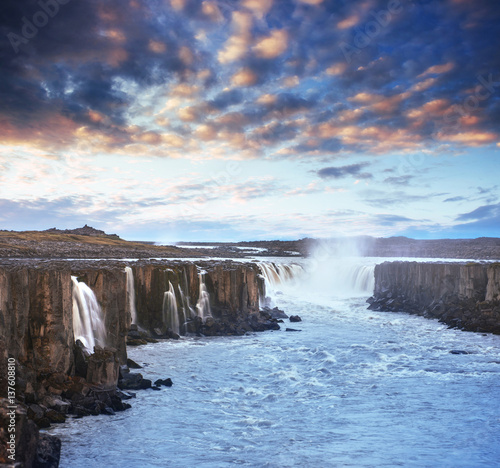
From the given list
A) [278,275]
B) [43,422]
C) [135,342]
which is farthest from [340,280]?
[43,422]

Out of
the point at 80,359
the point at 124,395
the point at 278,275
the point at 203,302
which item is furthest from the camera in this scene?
the point at 278,275

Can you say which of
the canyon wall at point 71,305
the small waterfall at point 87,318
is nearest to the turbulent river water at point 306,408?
the canyon wall at point 71,305

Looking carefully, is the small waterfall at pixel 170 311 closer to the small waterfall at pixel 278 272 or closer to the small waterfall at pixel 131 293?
the small waterfall at pixel 131 293

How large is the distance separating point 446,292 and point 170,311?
22752 millimetres

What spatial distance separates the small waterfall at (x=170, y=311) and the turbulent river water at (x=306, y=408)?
163 centimetres

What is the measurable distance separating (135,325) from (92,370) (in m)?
11.6

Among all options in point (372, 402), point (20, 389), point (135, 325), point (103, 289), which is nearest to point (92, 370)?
point (20, 389)

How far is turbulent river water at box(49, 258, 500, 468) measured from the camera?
11.6m

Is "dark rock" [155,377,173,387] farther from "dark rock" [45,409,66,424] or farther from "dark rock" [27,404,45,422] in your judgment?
"dark rock" [27,404,45,422]

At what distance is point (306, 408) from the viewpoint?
1520 centimetres

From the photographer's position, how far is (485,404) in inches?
610

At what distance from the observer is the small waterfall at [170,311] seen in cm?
2806

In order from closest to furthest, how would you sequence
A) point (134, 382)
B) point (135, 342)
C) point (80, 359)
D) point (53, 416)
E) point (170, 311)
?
point (53, 416) → point (80, 359) → point (134, 382) → point (135, 342) → point (170, 311)

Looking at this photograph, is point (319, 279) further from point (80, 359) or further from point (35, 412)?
point (35, 412)
